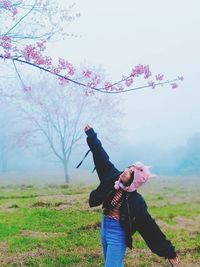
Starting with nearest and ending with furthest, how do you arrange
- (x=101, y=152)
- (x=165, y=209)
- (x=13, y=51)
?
(x=101, y=152) → (x=13, y=51) → (x=165, y=209)

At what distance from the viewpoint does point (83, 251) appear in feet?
32.5

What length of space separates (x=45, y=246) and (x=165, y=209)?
848 centimetres

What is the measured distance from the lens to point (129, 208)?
219 inches

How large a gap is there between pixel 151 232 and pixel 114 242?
1.80 feet

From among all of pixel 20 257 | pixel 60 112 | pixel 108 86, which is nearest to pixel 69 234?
pixel 20 257

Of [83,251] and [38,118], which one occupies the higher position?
[38,118]

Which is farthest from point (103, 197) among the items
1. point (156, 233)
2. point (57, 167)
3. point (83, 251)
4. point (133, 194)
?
point (57, 167)

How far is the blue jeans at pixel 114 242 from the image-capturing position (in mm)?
5453

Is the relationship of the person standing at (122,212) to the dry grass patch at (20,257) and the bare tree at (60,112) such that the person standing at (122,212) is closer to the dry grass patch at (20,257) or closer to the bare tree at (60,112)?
the dry grass patch at (20,257)

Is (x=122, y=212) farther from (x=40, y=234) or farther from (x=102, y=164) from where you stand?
(x=40, y=234)

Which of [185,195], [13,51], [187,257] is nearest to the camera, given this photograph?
[13,51]

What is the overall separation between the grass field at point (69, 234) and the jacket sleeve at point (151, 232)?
3.34m

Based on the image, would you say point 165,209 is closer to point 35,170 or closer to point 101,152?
point 101,152

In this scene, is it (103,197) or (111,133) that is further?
(111,133)
